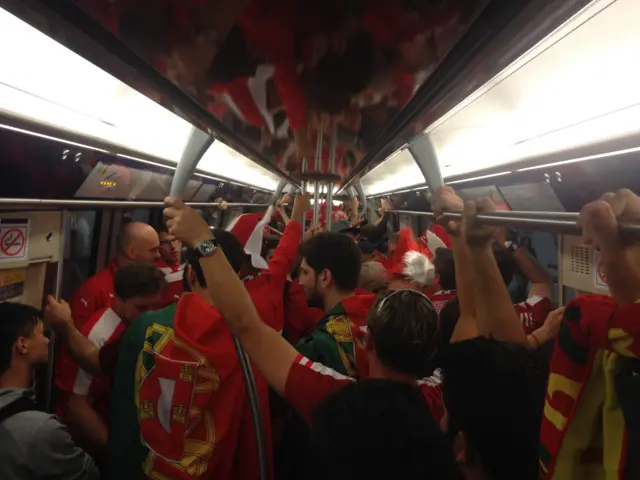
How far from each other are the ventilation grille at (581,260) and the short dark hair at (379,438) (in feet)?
7.91

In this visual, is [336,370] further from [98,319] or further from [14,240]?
[14,240]

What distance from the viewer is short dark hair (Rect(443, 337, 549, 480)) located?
109cm

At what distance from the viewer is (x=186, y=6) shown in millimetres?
780

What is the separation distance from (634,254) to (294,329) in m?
2.18

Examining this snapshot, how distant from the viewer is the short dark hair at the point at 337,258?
2143 mm

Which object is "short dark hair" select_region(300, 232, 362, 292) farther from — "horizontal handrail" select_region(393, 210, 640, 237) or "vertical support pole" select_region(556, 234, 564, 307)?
"vertical support pole" select_region(556, 234, 564, 307)

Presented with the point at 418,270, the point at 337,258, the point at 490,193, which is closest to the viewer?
the point at 337,258

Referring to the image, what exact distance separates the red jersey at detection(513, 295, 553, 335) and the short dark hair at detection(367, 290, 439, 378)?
1.37 metres

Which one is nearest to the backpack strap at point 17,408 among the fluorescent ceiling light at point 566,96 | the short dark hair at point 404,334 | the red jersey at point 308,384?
the red jersey at point 308,384

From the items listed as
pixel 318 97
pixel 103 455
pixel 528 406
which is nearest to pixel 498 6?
pixel 318 97

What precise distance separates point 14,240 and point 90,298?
82 centimetres

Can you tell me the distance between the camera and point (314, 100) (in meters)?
1.41

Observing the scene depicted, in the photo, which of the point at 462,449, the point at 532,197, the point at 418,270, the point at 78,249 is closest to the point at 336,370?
the point at 462,449

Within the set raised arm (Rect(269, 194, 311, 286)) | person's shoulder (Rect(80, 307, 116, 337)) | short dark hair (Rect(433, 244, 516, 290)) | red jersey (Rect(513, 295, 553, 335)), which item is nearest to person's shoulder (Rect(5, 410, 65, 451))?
person's shoulder (Rect(80, 307, 116, 337))
